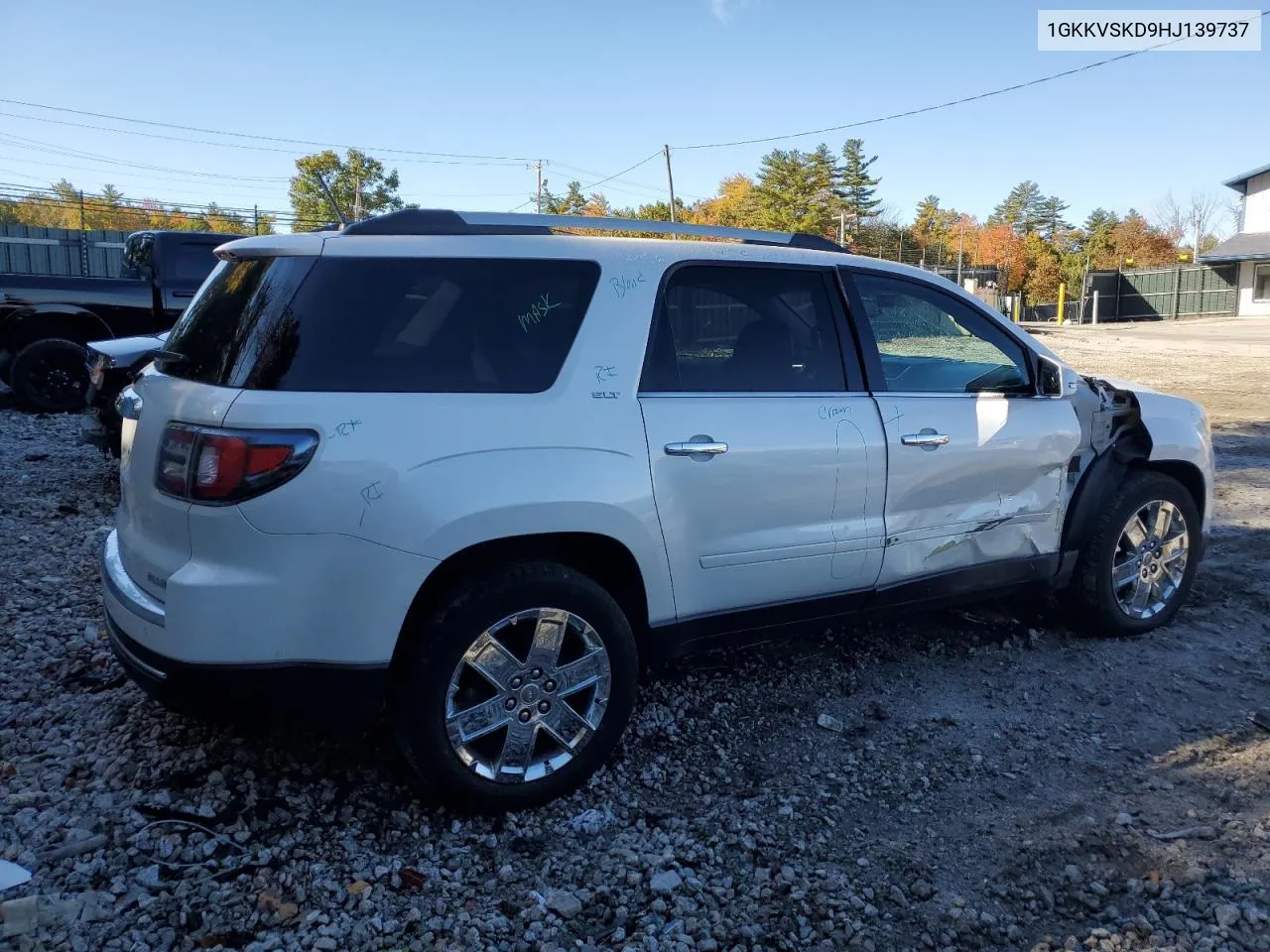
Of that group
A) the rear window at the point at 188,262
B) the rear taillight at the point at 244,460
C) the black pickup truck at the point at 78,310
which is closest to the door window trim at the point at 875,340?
the rear taillight at the point at 244,460

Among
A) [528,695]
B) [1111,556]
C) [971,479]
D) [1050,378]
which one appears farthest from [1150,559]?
[528,695]

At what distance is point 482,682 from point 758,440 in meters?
1.26

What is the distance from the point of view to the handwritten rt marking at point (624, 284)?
336 centimetres

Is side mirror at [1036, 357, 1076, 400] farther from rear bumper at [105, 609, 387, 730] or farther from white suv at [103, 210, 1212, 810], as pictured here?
rear bumper at [105, 609, 387, 730]

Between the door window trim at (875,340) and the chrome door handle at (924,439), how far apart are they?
174 mm

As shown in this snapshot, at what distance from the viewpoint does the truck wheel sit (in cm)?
1065

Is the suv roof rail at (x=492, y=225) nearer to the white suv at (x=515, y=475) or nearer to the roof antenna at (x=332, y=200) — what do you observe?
the white suv at (x=515, y=475)

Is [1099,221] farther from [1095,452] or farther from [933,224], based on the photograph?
[1095,452]

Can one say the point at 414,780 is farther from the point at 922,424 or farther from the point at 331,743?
the point at 922,424

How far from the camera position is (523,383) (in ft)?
10.2

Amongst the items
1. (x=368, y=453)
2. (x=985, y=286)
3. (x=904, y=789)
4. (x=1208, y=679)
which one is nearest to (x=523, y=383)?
(x=368, y=453)

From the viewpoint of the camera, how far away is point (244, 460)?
2.72m

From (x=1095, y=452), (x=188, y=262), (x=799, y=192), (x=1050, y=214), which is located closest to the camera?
(x=1095, y=452)

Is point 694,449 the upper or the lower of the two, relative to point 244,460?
lower
